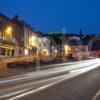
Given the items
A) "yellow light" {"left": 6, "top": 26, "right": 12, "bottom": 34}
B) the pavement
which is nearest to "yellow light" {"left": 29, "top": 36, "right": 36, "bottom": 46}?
"yellow light" {"left": 6, "top": 26, "right": 12, "bottom": 34}

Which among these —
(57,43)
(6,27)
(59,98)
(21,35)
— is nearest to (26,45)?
(21,35)

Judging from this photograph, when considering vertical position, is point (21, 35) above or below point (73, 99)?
above

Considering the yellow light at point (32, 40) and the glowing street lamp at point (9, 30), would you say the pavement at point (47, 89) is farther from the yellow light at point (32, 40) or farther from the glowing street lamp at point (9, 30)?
the yellow light at point (32, 40)

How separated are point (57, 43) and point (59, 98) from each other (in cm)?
13037

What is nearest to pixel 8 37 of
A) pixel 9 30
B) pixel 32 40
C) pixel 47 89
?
pixel 9 30

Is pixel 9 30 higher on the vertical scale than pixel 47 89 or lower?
higher

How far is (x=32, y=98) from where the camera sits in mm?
13305

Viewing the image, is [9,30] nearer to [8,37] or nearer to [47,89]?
[8,37]

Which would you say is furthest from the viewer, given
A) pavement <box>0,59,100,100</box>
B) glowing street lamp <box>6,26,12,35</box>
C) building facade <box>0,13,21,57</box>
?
glowing street lamp <box>6,26,12,35</box>

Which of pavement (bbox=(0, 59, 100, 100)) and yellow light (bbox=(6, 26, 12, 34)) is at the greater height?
yellow light (bbox=(6, 26, 12, 34))

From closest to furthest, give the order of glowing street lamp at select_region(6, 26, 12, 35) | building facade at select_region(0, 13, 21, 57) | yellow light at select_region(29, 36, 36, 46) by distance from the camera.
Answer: building facade at select_region(0, 13, 21, 57) < glowing street lamp at select_region(6, 26, 12, 35) < yellow light at select_region(29, 36, 36, 46)

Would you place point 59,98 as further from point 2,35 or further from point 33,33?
point 33,33

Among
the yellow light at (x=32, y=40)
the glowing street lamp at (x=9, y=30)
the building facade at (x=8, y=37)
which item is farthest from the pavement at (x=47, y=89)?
the yellow light at (x=32, y=40)

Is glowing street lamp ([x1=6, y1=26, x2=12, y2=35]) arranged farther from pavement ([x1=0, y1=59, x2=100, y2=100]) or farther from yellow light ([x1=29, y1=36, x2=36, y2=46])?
A: pavement ([x1=0, y1=59, x2=100, y2=100])
